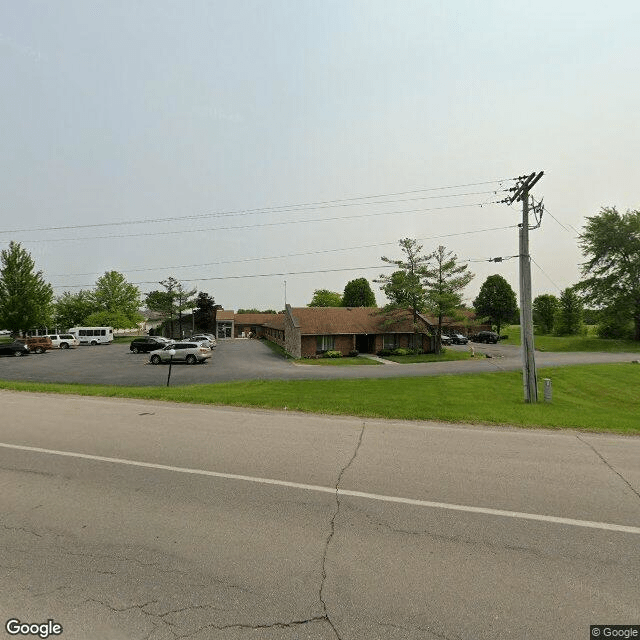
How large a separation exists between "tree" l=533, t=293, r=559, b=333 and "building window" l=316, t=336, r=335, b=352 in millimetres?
45981

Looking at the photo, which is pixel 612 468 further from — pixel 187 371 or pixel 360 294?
pixel 360 294

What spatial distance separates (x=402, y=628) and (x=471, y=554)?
4.29ft

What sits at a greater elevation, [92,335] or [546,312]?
[546,312]

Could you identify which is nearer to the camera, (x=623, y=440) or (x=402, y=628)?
(x=402, y=628)

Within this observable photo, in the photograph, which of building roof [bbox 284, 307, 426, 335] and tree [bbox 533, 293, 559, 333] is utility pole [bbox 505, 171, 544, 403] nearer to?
building roof [bbox 284, 307, 426, 335]

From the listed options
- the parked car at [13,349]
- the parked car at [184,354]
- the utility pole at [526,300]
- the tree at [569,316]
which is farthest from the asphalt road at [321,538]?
the tree at [569,316]

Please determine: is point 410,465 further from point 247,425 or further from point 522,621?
point 247,425

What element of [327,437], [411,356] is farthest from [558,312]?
[327,437]

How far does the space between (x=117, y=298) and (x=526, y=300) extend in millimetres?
70745

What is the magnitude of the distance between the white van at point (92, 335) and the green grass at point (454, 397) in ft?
121

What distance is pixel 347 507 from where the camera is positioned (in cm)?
471

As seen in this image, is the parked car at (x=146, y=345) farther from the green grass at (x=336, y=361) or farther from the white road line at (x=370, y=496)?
the white road line at (x=370, y=496)

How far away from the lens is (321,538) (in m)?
4.01

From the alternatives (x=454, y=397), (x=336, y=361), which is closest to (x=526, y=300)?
(x=454, y=397)
